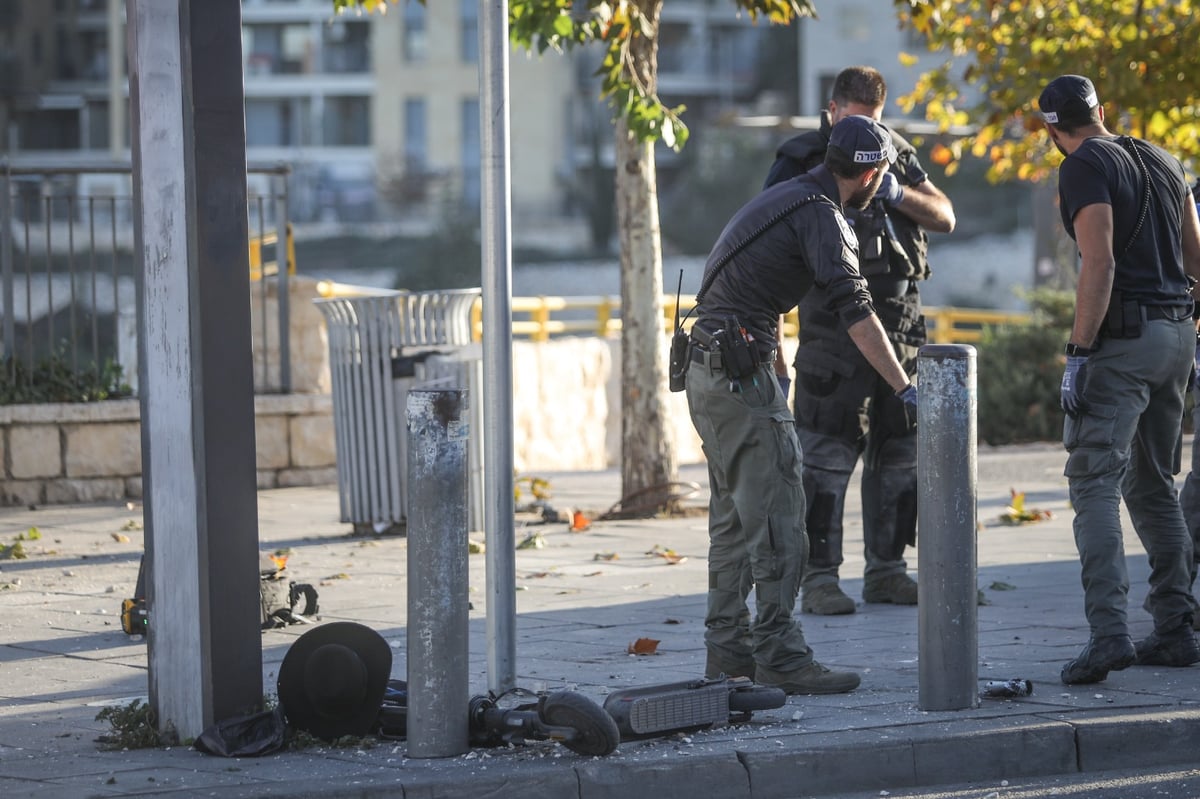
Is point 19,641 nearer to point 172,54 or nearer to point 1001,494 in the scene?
point 172,54

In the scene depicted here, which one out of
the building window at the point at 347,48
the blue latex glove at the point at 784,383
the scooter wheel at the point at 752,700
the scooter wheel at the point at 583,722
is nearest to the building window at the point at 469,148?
the building window at the point at 347,48

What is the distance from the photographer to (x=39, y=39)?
72375mm

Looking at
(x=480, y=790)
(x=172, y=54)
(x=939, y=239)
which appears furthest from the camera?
(x=939, y=239)

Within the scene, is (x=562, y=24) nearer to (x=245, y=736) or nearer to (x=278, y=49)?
(x=245, y=736)

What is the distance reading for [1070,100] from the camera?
5812 millimetres

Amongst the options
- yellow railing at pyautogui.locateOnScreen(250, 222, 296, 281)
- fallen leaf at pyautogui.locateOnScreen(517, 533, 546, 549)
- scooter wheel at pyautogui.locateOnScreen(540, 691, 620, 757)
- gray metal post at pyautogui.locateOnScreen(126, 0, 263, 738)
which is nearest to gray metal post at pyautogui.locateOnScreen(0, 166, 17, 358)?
yellow railing at pyautogui.locateOnScreen(250, 222, 296, 281)

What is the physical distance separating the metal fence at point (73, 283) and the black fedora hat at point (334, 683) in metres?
6.59

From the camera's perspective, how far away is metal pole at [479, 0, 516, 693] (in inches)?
205

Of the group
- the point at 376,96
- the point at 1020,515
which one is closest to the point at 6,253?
the point at 1020,515

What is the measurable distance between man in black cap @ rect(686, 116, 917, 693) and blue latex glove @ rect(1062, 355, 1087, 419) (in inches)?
23.1

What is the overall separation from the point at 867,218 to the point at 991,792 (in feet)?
9.68

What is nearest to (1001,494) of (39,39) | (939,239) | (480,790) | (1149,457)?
Answer: (1149,457)

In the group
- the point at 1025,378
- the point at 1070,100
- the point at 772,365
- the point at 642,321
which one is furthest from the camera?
the point at 1025,378

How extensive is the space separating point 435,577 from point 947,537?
1569mm
